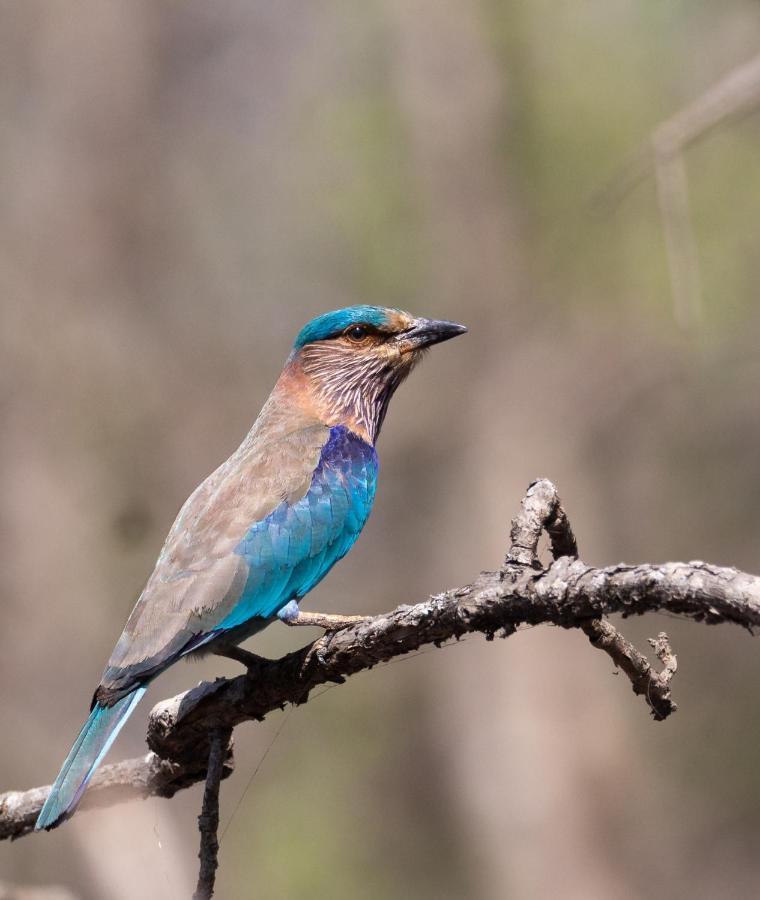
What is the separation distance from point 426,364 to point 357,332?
673 centimetres

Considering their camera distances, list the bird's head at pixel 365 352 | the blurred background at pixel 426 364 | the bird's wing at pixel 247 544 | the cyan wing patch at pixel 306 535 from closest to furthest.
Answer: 1. the bird's wing at pixel 247 544
2. the cyan wing patch at pixel 306 535
3. the bird's head at pixel 365 352
4. the blurred background at pixel 426 364

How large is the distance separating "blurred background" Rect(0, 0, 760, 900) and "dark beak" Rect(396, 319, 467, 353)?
4588mm

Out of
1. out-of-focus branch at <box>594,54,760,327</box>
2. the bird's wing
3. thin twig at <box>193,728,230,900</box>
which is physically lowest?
thin twig at <box>193,728,230,900</box>

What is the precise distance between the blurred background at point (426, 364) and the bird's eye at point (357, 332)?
176 inches

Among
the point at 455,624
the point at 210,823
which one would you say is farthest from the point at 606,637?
the point at 210,823

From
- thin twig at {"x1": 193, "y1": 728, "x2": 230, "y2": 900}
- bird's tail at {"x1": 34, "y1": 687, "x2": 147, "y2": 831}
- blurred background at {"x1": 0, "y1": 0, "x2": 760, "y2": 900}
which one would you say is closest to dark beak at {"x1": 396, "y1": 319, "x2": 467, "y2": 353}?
bird's tail at {"x1": 34, "y1": 687, "x2": 147, "y2": 831}

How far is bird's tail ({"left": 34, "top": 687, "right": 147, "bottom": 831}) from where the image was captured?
3270 millimetres

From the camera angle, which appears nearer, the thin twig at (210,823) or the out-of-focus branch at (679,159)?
the thin twig at (210,823)

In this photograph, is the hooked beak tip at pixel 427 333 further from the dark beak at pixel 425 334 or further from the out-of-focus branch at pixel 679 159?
the out-of-focus branch at pixel 679 159

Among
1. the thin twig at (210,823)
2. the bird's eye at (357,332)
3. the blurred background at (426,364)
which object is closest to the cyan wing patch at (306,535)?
the thin twig at (210,823)

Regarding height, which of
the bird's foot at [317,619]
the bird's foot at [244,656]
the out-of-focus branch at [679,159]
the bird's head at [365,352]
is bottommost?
the bird's foot at [244,656]

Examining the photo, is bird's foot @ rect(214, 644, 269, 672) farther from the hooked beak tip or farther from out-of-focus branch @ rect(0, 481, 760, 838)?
the hooked beak tip

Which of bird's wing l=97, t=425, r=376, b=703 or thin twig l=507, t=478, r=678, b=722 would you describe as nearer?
thin twig l=507, t=478, r=678, b=722

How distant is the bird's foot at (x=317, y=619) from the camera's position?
3.45m
